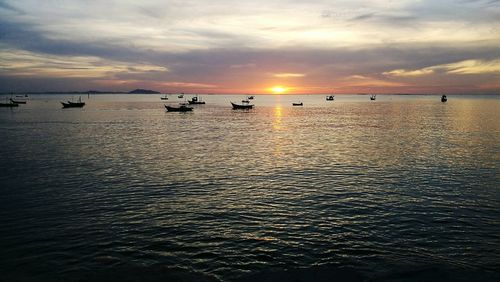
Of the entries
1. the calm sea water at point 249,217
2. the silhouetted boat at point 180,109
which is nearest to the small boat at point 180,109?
the silhouetted boat at point 180,109

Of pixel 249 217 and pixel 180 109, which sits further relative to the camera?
pixel 180 109

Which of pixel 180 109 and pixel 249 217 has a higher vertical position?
pixel 180 109

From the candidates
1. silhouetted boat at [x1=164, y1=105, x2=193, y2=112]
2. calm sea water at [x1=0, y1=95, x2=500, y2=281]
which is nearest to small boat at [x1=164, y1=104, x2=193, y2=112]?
silhouetted boat at [x1=164, y1=105, x2=193, y2=112]

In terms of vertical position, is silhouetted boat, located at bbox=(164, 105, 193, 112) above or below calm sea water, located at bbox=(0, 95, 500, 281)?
above

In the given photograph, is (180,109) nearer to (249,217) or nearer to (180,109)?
(180,109)

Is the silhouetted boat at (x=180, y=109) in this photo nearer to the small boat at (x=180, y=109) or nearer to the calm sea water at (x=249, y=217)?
the small boat at (x=180, y=109)

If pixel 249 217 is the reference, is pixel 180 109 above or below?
above

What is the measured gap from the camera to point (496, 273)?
1249 cm

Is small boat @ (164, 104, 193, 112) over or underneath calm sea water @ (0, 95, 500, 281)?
over

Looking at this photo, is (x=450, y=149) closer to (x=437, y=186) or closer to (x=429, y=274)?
(x=437, y=186)

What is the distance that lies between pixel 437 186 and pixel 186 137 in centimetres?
3416

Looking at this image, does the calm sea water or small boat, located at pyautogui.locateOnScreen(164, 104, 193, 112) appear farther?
small boat, located at pyautogui.locateOnScreen(164, 104, 193, 112)

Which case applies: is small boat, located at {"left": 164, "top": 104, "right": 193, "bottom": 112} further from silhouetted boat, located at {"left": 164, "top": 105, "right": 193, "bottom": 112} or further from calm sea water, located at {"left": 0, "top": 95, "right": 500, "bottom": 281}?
calm sea water, located at {"left": 0, "top": 95, "right": 500, "bottom": 281}

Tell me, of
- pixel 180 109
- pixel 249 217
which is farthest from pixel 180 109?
pixel 249 217
